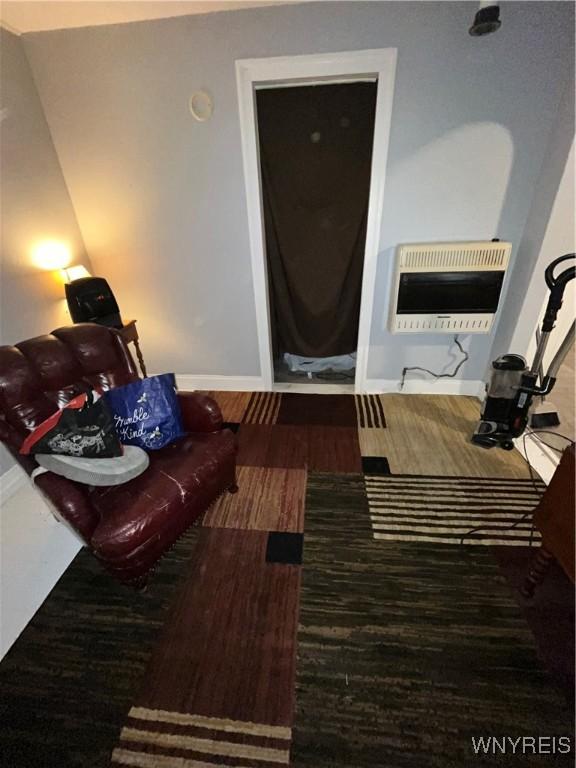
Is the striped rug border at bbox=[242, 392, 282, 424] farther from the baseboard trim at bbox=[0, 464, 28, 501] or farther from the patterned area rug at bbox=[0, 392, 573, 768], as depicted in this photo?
the baseboard trim at bbox=[0, 464, 28, 501]

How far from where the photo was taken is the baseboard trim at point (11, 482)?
5.83 feet

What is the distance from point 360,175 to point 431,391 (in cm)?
167

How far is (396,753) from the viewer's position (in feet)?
3.04

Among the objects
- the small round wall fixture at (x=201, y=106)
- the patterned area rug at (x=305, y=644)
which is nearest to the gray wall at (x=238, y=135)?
the small round wall fixture at (x=201, y=106)

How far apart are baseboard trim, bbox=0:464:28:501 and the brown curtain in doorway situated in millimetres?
2002

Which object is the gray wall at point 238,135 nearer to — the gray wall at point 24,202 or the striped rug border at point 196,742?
the gray wall at point 24,202

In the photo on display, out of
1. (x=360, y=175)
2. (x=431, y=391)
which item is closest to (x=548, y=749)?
(x=431, y=391)

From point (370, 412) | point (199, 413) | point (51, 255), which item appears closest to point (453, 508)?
point (370, 412)

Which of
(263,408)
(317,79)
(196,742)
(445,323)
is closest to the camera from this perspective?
(196,742)

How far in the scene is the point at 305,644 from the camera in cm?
115

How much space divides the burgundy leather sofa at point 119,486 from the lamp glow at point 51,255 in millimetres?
868

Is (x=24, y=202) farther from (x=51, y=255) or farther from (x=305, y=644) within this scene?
(x=305, y=644)

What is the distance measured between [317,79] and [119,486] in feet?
7.70

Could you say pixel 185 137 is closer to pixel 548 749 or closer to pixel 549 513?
pixel 549 513
